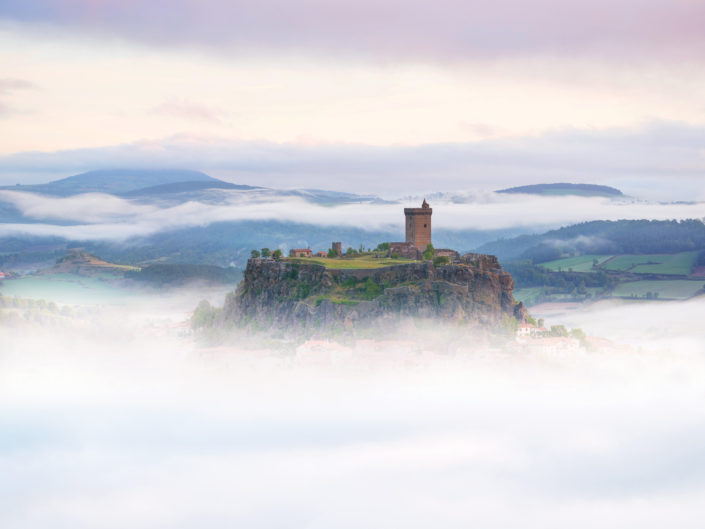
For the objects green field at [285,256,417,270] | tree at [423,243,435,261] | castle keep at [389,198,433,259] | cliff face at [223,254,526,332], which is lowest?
cliff face at [223,254,526,332]

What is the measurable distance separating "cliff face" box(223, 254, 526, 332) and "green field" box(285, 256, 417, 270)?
64.5 inches

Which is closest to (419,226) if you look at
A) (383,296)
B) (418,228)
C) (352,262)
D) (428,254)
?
(418,228)

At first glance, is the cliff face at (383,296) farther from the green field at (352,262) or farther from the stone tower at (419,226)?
the stone tower at (419,226)

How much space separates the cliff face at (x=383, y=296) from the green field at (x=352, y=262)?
5.38ft

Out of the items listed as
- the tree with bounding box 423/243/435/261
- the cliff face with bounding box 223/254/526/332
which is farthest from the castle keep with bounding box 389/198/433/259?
the cliff face with bounding box 223/254/526/332

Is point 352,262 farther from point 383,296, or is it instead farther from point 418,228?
point 418,228

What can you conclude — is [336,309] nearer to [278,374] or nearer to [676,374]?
[278,374]

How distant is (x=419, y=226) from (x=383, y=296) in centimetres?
2102

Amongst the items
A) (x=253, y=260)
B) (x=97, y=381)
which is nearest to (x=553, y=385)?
(x=253, y=260)

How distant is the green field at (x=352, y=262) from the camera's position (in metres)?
108

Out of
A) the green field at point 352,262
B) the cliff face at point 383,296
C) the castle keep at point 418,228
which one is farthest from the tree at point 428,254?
the castle keep at point 418,228

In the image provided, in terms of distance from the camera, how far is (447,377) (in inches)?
3944

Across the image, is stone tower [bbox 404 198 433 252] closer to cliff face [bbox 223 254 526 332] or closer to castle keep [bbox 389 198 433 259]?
castle keep [bbox 389 198 433 259]

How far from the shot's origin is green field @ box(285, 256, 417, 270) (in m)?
108
